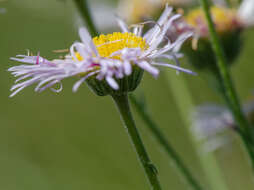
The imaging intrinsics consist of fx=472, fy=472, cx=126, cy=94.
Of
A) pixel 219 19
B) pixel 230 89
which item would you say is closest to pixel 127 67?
pixel 230 89

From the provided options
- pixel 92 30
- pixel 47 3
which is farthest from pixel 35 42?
pixel 92 30

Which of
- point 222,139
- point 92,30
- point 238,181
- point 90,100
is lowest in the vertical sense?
point 238,181

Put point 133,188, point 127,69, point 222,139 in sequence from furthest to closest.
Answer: point 133,188 → point 222,139 → point 127,69

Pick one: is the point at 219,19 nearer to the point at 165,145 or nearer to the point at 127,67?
the point at 165,145

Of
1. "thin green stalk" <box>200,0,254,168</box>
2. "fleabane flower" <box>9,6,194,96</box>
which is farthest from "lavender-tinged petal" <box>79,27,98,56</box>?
"thin green stalk" <box>200,0,254,168</box>

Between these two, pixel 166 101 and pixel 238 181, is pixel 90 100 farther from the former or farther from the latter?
pixel 238 181

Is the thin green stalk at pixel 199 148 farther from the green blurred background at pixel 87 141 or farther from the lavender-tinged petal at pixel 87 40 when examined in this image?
the green blurred background at pixel 87 141

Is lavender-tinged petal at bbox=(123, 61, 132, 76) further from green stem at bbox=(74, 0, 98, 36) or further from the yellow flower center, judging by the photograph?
the yellow flower center
